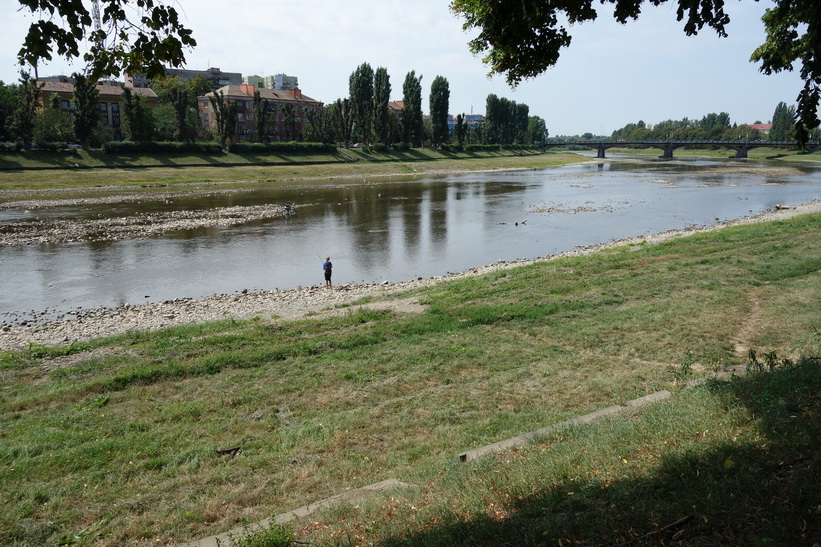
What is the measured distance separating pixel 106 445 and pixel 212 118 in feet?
443

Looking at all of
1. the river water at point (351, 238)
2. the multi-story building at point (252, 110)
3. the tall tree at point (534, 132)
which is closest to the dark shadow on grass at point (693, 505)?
the river water at point (351, 238)

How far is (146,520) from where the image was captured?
6371 mm

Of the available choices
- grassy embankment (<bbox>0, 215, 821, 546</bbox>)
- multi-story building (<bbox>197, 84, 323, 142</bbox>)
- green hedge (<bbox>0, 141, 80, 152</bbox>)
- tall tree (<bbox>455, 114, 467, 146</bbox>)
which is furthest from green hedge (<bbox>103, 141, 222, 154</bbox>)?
grassy embankment (<bbox>0, 215, 821, 546</bbox>)

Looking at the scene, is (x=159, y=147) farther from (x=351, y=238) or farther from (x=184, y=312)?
(x=184, y=312)

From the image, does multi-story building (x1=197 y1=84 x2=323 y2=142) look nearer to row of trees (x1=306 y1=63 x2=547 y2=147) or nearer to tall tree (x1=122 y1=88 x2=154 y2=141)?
row of trees (x1=306 y1=63 x2=547 y2=147)

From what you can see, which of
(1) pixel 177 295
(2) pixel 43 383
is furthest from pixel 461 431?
(1) pixel 177 295

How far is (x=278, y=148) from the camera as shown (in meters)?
95.6

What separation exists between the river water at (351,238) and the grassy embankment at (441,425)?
34.1 ft

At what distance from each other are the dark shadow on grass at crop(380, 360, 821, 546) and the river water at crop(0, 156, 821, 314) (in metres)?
20.4

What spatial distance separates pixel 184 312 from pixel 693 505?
18.1 meters

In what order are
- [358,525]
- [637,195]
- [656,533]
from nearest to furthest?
[656,533], [358,525], [637,195]

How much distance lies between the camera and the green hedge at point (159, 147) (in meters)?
78.4

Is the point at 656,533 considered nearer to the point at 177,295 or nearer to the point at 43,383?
the point at 43,383

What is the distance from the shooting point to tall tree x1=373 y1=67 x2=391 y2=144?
358 feet
